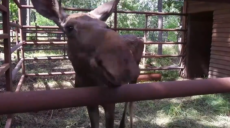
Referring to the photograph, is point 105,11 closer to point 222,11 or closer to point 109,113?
point 109,113

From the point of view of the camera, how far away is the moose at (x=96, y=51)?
3.92ft

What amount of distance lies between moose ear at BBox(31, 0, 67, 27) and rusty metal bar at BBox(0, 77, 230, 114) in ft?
4.81

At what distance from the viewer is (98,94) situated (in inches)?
39.6

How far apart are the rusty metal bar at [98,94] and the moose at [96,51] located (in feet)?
0.24

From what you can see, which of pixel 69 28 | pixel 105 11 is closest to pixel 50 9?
pixel 69 28

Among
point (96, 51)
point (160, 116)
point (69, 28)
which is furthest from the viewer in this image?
point (160, 116)

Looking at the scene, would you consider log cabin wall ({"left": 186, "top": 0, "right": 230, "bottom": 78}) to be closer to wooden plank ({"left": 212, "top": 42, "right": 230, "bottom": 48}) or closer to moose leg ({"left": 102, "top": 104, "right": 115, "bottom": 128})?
wooden plank ({"left": 212, "top": 42, "right": 230, "bottom": 48})

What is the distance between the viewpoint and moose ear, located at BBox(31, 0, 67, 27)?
7.47 ft

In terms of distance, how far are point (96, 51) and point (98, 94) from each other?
48 centimetres

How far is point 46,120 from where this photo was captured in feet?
13.7

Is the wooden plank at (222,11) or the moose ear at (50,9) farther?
the wooden plank at (222,11)

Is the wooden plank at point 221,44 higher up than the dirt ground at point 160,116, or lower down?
higher up

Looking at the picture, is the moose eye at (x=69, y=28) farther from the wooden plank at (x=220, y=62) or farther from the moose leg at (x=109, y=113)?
the wooden plank at (x=220, y=62)

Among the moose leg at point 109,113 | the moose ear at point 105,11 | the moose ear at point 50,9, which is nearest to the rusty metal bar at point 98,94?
the moose ear at point 50,9
